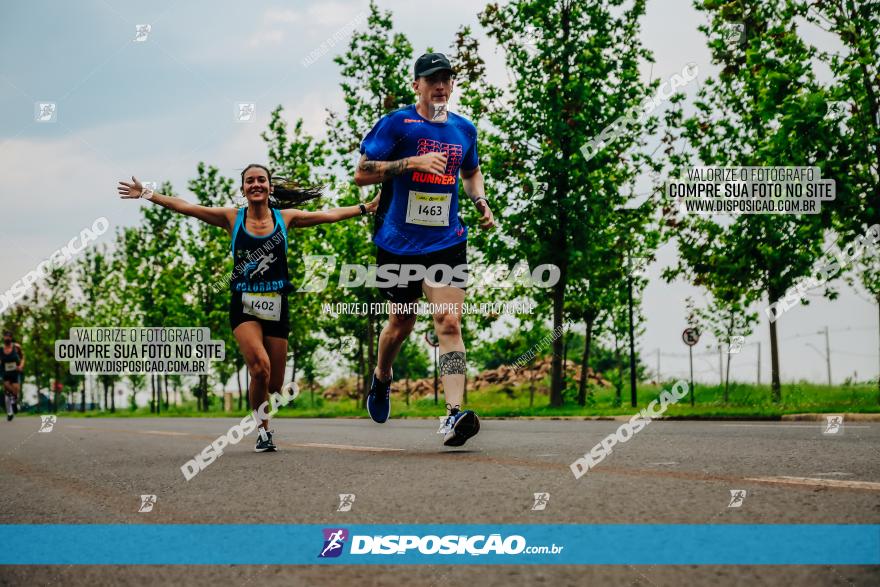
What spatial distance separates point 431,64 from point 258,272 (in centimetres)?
229

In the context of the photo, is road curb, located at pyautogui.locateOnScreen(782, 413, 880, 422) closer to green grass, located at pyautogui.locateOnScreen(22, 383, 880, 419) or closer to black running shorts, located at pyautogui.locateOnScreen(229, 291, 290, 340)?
green grass, located at pyautogui.locateOnScreen(22, 383, 880, 419)

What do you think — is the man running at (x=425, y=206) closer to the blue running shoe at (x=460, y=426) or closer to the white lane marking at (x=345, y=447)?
the blue running shoe at (x=460, y=426)

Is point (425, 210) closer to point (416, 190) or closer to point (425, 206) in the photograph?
point (425, 206)

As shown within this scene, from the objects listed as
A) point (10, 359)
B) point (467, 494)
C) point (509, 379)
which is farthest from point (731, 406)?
point (509, 379)

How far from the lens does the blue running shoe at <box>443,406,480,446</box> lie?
590 centimetres

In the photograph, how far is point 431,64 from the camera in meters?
6.27

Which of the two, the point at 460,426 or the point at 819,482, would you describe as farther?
the point at 460,426

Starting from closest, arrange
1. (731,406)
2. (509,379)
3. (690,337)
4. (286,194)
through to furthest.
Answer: (286,194)
(731,406)
(690,337)
(509,379)

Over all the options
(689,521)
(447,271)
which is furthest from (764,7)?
(689,521)

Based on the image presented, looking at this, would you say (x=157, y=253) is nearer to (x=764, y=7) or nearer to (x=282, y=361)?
(x=764, y=7)

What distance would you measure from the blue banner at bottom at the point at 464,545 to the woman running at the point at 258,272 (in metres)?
4.12

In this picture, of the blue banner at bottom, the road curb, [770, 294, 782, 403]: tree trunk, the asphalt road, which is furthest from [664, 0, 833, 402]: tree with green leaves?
the blue banner at bottom

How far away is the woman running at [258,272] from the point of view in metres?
7.23

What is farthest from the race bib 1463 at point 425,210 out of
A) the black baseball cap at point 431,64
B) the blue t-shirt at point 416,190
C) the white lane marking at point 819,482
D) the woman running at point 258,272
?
the white lane marking at point 819,482
